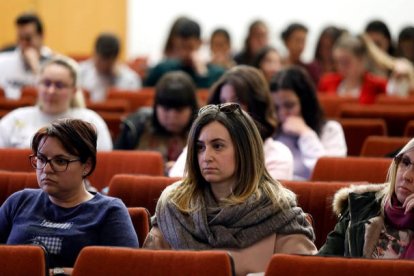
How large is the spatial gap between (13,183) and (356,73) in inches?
196

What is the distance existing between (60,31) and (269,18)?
9.35 feet

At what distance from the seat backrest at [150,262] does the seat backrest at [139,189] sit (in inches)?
60.4

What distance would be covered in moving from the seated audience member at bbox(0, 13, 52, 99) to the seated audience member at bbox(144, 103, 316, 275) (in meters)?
6.23

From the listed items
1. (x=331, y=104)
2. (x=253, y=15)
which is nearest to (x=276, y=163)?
(x=331, y=104)

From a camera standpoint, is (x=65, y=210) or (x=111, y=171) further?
(x=111, y=171)

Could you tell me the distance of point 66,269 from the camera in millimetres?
4500

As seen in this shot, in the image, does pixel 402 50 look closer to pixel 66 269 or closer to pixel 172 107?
pixel 172 107

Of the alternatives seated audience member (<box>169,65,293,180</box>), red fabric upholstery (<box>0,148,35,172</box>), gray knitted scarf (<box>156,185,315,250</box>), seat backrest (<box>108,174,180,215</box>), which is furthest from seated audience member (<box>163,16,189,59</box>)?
gray knitted scarf (<box>156,185,315,250</box>)

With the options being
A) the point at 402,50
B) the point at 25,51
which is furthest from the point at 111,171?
the point at 402,50

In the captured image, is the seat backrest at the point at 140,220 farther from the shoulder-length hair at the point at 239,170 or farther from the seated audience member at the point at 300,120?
the seated audience member at the point at 300,120

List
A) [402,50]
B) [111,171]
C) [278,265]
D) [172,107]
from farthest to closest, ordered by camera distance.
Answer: [402,50], [172,107], [111,171], [278,265]

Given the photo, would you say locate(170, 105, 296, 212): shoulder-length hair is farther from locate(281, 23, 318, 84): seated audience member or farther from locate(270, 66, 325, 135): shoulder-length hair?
locate(281, 23, 318, 84): seated audience member

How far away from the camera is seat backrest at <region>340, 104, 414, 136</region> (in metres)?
8.48

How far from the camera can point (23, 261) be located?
404cm
